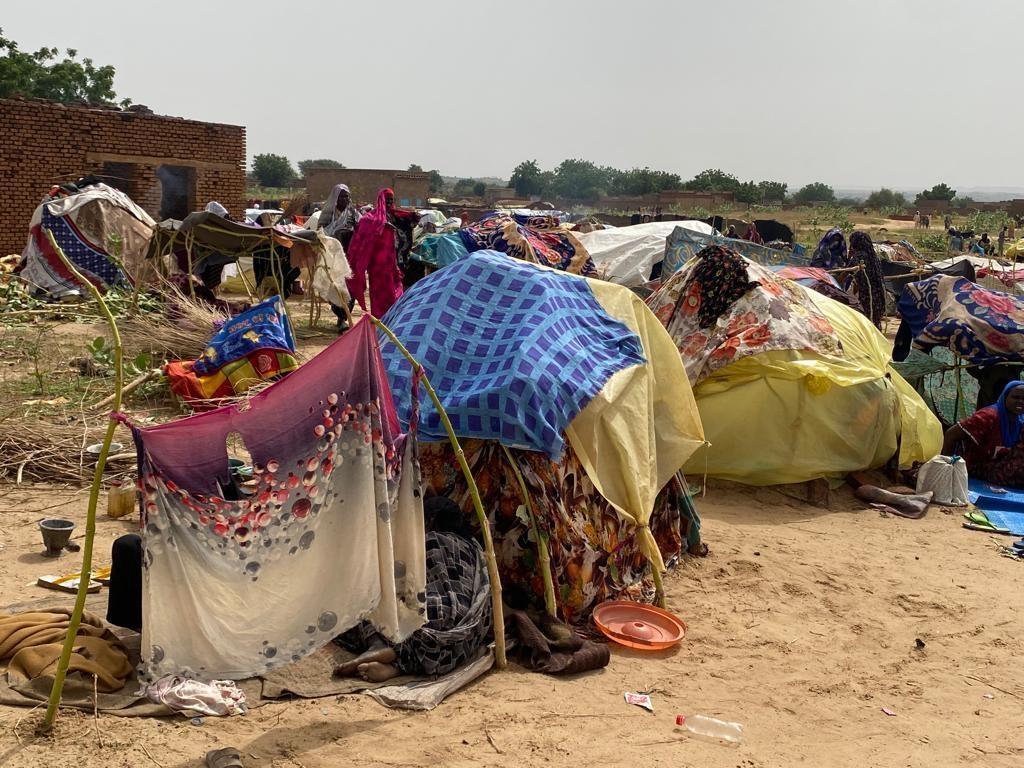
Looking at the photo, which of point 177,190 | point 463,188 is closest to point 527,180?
point 463,188

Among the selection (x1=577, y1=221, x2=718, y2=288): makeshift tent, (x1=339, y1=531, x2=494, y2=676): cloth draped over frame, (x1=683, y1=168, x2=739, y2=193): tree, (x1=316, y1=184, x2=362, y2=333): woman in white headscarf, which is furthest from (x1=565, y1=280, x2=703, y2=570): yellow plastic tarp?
(x1=683, y1=168, x2=739, y2=193): tree

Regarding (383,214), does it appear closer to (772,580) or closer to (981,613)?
(772,580)

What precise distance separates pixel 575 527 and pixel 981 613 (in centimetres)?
231

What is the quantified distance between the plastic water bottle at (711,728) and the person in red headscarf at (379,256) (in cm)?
792

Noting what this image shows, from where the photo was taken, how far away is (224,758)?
3.21m

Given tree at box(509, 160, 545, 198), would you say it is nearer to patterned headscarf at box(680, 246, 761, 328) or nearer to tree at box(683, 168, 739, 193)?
tree at box(683, 168, 739, 193)

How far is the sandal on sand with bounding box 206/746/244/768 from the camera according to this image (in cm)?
318

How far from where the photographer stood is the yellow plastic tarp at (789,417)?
7.05 m

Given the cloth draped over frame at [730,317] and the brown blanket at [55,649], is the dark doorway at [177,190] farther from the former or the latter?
the brown blanket at [55,649]

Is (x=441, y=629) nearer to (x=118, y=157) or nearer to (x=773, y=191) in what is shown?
(x=118, y=157)

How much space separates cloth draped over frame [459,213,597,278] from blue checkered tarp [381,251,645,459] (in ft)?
14.3

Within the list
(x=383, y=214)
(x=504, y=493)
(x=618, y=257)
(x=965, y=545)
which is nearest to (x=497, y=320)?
(x=504, y=493)

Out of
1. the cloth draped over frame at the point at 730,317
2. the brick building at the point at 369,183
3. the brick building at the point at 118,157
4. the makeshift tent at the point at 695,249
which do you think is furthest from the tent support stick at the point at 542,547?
the brick building at the point at 369,183

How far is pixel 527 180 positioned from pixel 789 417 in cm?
6173
